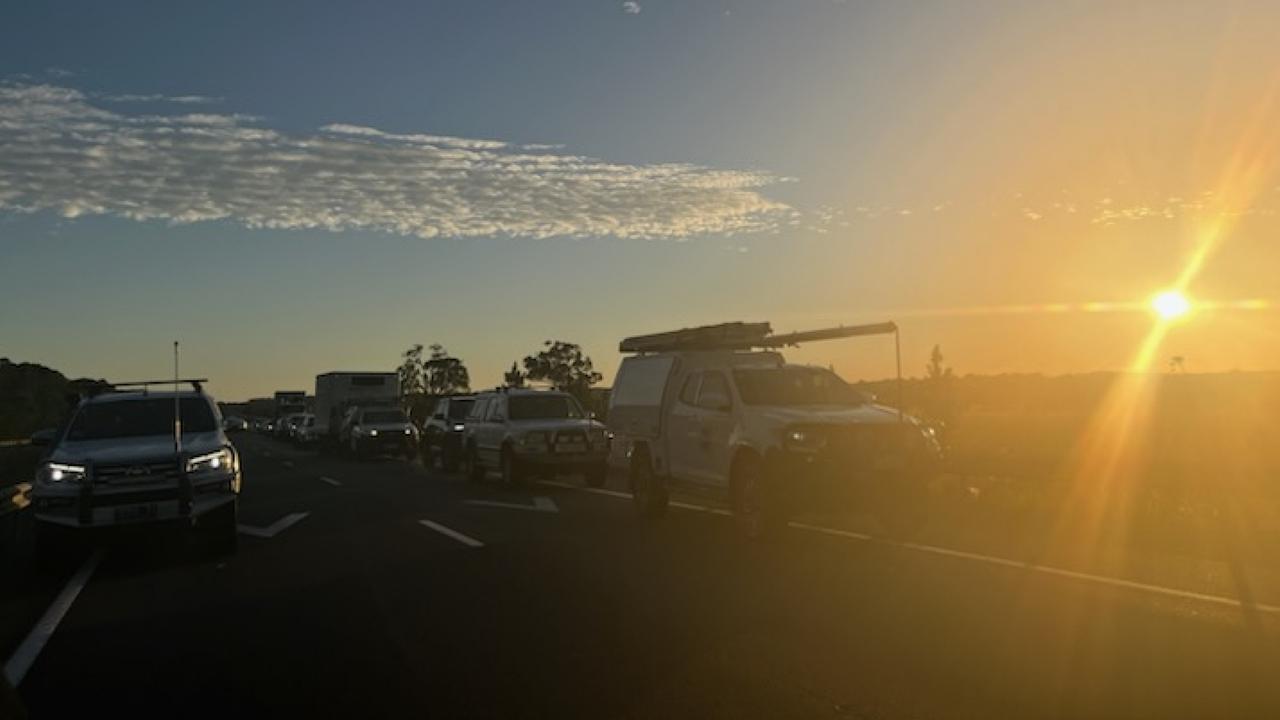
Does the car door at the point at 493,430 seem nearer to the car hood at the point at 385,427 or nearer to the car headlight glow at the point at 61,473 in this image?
the car headlight glow at the point at 61,473

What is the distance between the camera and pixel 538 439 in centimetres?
2295

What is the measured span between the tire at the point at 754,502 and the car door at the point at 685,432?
3.88 ft

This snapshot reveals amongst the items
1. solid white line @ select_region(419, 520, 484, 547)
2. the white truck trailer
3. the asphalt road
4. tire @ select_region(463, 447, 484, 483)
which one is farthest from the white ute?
the white truck trailer

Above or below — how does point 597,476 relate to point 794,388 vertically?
below

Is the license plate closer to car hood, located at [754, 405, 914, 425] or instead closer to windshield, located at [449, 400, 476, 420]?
car hood, located at [754, 405, 914, 425]

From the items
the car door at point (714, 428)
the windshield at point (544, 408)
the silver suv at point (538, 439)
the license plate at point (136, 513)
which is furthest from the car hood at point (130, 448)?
the windshield at point (544, 408)

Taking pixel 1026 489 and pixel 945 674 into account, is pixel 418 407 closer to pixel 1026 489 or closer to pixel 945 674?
pixel 1026 489

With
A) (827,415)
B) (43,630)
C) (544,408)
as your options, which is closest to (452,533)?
(827,415)

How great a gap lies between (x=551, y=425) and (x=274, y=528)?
828 centimetres

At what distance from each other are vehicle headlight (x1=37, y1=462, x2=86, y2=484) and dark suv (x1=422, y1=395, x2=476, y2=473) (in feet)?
48.7

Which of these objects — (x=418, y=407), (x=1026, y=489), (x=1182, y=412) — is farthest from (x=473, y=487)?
(x=1182, y=412)

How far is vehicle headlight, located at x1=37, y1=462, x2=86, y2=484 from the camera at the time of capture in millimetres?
12211

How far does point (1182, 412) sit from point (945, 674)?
70.5 meters

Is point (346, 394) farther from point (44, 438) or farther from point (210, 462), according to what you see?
point (210, 462)
